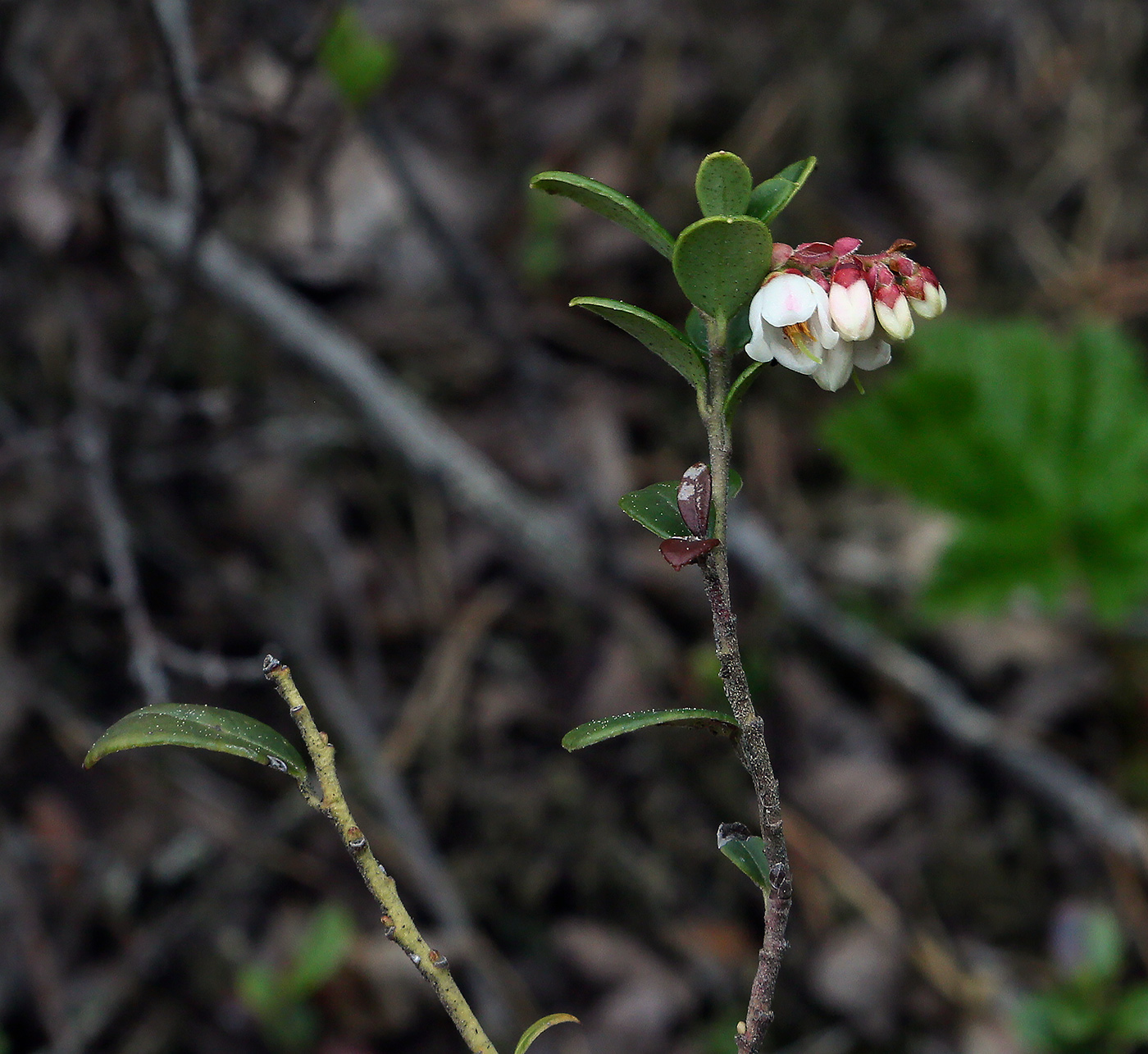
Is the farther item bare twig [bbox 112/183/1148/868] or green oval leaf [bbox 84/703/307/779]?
bare twig [bbox 112/183/1148/868]

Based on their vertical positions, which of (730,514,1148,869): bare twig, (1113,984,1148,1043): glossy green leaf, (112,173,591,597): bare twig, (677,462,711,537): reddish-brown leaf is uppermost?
(677,462,711,537): reddish-brown leaf

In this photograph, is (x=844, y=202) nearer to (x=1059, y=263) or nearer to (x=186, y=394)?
(x=1059, y=263)

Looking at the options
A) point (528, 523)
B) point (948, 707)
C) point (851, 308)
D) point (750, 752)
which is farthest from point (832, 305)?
point (948, 707)

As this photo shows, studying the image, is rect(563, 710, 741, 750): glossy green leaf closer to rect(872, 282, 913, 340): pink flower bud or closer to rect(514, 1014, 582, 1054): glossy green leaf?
rect(514, 1014, 582, 1054): glossy green leaf

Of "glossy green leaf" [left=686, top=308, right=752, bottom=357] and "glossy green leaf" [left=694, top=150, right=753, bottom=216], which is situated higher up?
"glossy green leaf" [left=694, top=150, right=753, bottom=216]

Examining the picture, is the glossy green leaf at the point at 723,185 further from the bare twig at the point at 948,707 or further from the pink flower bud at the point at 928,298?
the bare twig at the point at 948,707

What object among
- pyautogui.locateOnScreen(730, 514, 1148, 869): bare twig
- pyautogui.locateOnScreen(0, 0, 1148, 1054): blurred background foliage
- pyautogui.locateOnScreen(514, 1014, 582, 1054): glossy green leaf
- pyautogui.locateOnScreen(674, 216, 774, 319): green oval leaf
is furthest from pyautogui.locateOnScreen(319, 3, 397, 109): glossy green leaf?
pyautogui.locateOnScreen(514, 1014, 582, 1054): glossy green leaf

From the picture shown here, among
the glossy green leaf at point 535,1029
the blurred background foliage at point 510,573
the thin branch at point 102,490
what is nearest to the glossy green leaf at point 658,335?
the glossy green leaf at point 535,1029
